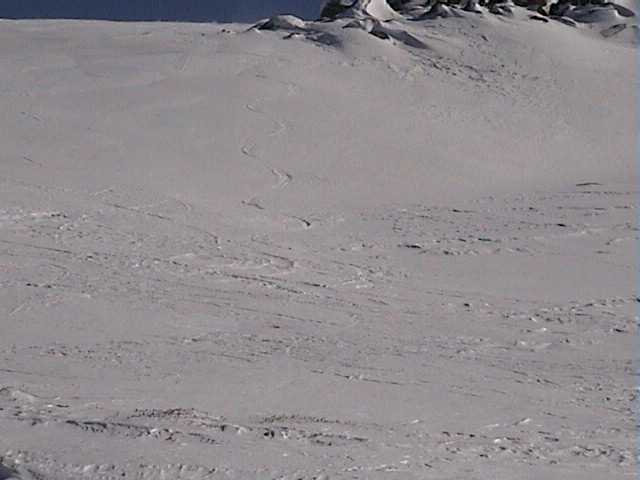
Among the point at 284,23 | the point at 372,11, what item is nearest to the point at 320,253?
the point at 284,23

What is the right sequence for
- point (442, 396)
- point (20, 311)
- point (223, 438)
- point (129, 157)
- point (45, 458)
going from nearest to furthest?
point (45, 458) < point (223, 438) < point (442, 396) < point (20, 311) < point (129, 157)

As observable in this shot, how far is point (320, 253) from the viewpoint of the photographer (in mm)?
5730

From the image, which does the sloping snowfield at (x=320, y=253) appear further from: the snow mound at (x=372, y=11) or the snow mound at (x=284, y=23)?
the snow mound at (x=372, y=11)

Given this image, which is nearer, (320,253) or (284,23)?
(320,253)

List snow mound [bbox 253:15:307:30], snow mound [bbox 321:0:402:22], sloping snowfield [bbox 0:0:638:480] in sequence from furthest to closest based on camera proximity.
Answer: snow mound [bbox 321:0:402:22], snow mound [bbox 253:15:307:30], sloping snowfield [bbox 0:0:638:480]

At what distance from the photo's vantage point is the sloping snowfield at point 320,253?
323 cm

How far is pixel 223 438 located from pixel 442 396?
949 mm

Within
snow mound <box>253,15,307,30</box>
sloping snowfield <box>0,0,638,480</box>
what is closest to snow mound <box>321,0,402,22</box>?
snow mound <box>253,15,307,30</box>

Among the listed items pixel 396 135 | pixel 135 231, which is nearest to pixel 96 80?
pixel 396 135

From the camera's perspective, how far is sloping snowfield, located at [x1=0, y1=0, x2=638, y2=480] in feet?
10.6

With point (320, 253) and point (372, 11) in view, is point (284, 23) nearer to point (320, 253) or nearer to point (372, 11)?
point (372, 11)

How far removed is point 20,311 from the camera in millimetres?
4504

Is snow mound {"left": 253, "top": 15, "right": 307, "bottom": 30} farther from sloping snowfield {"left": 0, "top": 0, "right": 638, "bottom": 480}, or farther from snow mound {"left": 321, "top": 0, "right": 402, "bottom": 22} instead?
snow mound {"left": 321, "top": 0, "right": 402, "bottom": 22}

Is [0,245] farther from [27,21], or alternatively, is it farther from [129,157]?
[27,21]
